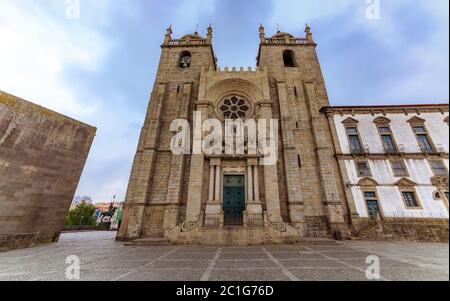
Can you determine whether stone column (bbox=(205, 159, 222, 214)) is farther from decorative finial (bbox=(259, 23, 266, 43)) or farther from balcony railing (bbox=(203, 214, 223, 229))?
decorative finial (bbox=(259, 23, 266, 43))

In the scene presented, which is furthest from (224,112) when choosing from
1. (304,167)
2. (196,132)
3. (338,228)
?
(338,228)

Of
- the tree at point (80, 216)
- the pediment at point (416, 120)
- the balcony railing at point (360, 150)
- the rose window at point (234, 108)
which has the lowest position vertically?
the tree at point (80, 216)

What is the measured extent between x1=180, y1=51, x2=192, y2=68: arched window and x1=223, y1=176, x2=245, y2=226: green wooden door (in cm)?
1453

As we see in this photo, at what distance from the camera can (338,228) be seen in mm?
12438

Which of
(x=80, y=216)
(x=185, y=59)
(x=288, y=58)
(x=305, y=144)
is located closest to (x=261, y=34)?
(x=288, y=58)

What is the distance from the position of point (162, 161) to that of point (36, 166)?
25.1ft

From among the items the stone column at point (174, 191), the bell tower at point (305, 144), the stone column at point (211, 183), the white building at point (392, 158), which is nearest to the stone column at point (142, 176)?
the stone column at point (174, 191)

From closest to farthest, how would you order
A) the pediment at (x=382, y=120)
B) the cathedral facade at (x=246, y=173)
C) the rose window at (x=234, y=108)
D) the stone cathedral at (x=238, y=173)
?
the stone cathedral at (x=238, y=173), the cathedral facade at (x=246, y=173), the pediment at (x=382, y=120), the rose window at (x=234, y=108)

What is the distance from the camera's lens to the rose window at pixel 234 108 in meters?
17.4

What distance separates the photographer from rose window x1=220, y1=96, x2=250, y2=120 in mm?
17406

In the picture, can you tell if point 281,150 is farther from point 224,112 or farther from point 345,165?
point 224,112

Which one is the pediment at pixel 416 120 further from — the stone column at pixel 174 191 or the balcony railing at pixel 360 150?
the stone column at pixel 174 191

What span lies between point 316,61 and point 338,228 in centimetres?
1768

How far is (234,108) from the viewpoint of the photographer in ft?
58.3
